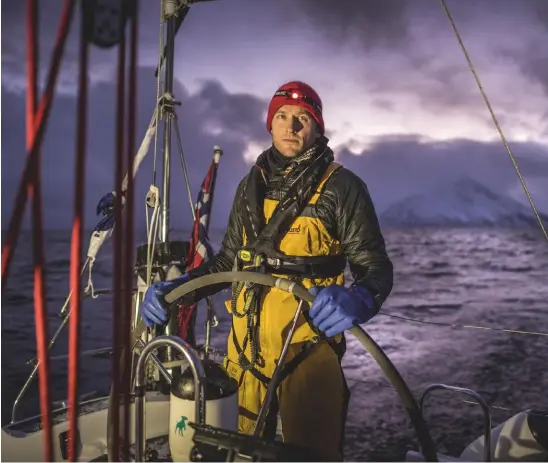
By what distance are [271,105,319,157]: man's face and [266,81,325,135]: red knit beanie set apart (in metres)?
Result: 0.03

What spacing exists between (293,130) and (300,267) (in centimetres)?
93

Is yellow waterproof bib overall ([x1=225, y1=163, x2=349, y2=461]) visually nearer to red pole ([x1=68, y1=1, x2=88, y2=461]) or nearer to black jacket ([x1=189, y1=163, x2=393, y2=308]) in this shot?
black jacket ([x1=189, y1=163, x2=393, y2=308])

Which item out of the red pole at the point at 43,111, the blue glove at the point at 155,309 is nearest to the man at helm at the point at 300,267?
the blue glove at the point at 155,309

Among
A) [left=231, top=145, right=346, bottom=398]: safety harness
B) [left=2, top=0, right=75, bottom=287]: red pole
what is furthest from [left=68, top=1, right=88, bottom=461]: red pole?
[left=231, top=145, right=346, bottom=398]: safety harness

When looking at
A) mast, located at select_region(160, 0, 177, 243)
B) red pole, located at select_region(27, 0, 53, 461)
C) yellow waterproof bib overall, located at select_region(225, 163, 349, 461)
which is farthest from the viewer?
mast, located at select_region(160, 0, 177, 243)

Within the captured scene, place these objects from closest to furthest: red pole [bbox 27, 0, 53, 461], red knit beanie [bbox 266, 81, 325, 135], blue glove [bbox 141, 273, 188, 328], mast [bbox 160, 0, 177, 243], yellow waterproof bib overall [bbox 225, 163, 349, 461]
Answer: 1. red pole [bbox 27, 0, 53, 461]
2. blue glove [bbox 141, 273, 188, 328]
3. yellow waterproof bib overall [bbox 225, 163, 349, 461]
4. red knit beanie [bbox 266, 81, 325, 135]
5. mast [bbox 160, 0, 177, 243]

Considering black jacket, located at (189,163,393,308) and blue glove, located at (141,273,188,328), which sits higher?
black jacket, located at (189,163,393,308)

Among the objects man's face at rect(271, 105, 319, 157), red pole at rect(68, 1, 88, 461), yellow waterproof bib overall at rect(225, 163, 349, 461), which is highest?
man's face at rect(271, 105, 319, 157)

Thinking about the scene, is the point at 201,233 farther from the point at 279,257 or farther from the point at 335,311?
the point at 335,311

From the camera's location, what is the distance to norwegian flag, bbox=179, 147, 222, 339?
15.4ft

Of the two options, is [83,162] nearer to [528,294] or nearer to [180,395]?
[180,395]

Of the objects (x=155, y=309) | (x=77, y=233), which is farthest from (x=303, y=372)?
(x=77, y=233)

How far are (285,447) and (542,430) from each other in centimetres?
155

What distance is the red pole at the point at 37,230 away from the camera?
1.20 m
